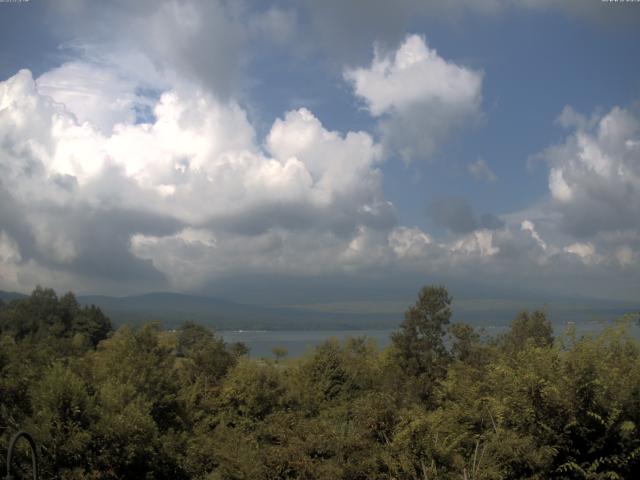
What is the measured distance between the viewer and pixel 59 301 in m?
112

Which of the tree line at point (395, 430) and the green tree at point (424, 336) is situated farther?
the green tree at point (424, 336)

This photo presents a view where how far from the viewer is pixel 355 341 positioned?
63906 mm

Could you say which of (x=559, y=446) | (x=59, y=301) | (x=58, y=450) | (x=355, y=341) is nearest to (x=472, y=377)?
(x=559, y=446)

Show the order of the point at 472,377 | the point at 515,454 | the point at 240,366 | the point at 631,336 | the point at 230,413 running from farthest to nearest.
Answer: the point at 240,366 < the point at 230,413 < the point at 472,377 < the point at 631,336 < the point at 515,454

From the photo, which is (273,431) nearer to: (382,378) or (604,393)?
(604,393)

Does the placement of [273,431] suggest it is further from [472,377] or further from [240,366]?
[240,366]

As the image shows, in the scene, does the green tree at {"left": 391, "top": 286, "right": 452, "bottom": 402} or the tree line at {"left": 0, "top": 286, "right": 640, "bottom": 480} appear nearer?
the tree line at {"left": 0, "top": 286, "right": 640, "bottom": 480}

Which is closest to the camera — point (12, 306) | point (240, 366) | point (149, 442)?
point (149, 442)

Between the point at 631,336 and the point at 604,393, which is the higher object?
the point at 631,336

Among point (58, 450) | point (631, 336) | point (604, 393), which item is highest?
point (631, 336)

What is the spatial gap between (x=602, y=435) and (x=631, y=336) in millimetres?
3339

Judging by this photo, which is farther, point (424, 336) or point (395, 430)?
point (424, 336)

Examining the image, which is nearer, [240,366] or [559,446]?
[559,446]

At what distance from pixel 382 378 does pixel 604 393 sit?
36473mm
